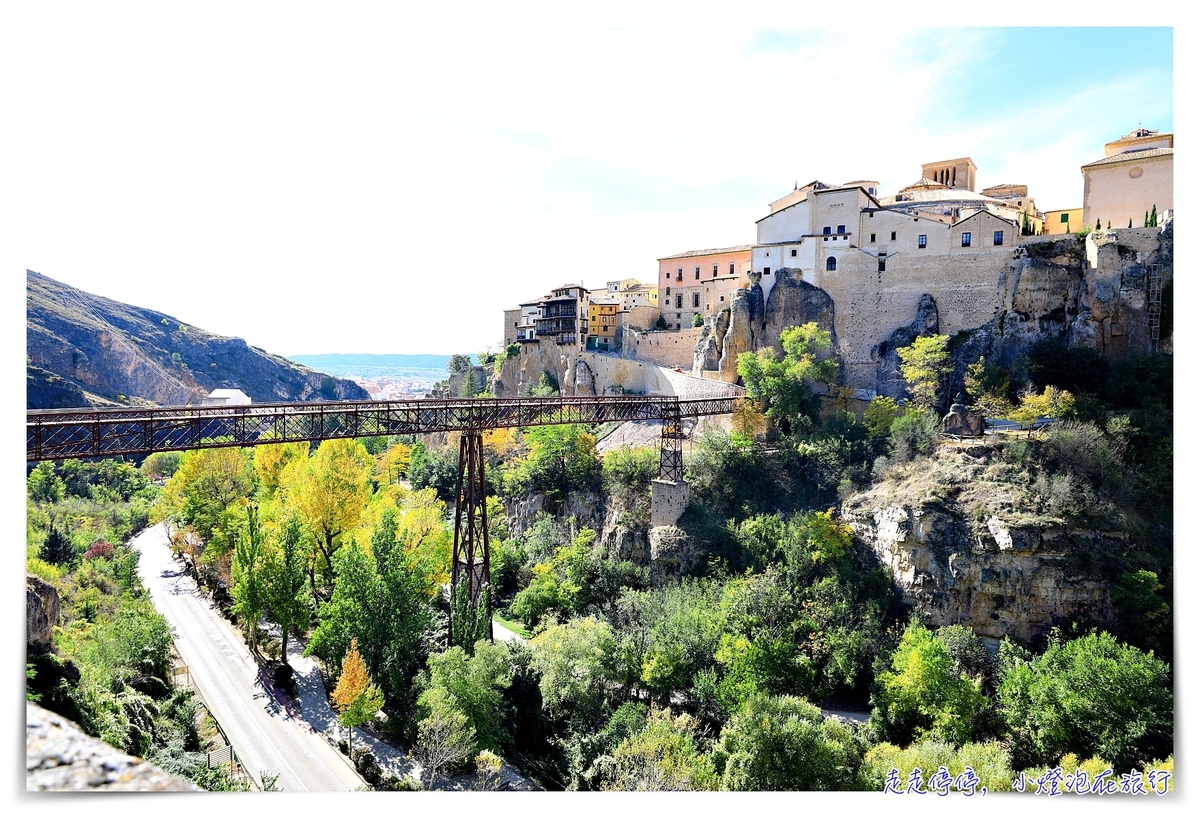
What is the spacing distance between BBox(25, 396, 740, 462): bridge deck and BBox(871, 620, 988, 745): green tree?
8.65 metres

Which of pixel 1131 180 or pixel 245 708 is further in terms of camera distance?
pixel 1131 180

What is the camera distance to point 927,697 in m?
13.0

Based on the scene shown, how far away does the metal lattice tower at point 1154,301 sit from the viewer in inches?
719

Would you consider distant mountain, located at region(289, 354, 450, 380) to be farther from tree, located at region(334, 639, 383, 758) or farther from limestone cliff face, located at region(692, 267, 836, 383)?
tree, located at region(334, 639, 383, 758)

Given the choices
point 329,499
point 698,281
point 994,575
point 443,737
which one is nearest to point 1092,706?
A: point 994,575

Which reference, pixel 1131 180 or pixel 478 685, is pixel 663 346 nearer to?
pixel 1131 180

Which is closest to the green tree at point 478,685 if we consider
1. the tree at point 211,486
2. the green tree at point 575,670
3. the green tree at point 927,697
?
the green tree at point 575,670

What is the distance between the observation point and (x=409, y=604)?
48.8ft

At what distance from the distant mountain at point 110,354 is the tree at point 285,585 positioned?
652cm

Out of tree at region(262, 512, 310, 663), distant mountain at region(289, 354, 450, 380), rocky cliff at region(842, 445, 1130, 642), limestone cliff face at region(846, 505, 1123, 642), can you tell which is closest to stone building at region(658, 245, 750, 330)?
rocky cliff at region(842, 445, 1130, 642)

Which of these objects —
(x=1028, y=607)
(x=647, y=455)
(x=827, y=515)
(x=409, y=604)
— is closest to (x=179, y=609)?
(x=409, y=604)

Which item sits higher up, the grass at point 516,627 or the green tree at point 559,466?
the green tree at point 559,466

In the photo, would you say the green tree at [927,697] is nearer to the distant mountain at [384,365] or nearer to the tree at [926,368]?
the tree at [926,368]

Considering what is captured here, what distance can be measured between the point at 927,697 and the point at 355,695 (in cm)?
1147
